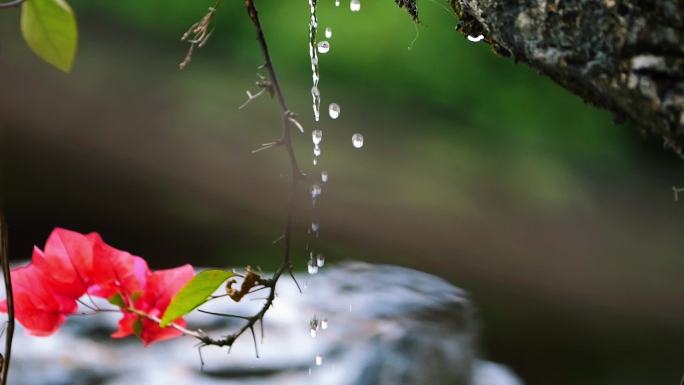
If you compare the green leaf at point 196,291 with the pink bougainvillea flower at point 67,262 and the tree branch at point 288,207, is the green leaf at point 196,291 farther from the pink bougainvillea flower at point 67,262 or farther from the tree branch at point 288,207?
the pink bougainvillea flower at point 67,262

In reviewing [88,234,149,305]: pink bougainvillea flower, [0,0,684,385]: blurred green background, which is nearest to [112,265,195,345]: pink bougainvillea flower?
[88,234,149,305]: pink bougainvillea flower

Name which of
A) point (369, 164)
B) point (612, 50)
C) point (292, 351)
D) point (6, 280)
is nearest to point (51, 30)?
point (6, 280)

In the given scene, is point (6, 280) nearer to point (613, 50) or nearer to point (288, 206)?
point (288, 206)

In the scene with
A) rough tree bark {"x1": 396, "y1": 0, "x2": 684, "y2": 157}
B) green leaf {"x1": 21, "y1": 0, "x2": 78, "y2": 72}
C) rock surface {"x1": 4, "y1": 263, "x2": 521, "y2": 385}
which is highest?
rough tree bark {"x1": 396, "y1": 0, "x2": 684, "y2": 157}

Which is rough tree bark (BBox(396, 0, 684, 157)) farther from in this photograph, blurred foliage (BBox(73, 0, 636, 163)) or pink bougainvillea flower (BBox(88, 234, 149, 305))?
blurred foliage (BBox(73, 0, 636, 163))

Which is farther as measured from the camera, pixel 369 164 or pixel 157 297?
pixel 369 164

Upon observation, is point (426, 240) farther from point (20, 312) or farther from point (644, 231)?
point (20, 312)

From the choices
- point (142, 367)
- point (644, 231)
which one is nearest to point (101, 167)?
point (142, 367)

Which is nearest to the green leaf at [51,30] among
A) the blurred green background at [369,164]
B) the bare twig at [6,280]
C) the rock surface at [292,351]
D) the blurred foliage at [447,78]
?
the bare twig at [6,280]
